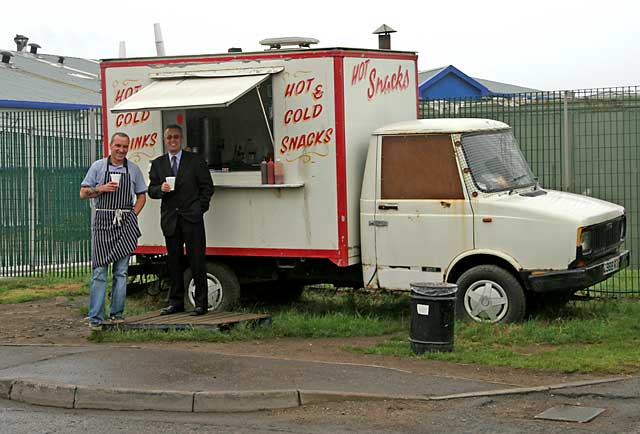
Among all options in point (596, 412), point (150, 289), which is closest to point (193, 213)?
point (150, 289)

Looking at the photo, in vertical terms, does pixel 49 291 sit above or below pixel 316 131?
below

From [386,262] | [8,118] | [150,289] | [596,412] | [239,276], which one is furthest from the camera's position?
[8,118]

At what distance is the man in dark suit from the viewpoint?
12.4m

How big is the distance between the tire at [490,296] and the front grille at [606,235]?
0.93 m

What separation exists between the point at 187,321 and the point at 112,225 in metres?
1.32

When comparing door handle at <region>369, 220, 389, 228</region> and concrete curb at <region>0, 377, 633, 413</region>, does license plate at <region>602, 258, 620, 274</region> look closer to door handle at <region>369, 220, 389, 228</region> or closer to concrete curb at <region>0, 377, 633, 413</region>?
door handle at <region>369, 220, 389, 228</region>

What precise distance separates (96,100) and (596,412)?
22.3m

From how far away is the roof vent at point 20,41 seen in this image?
4197 centimetres

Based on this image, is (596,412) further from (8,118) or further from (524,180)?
(8,118)

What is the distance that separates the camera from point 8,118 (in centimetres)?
1769

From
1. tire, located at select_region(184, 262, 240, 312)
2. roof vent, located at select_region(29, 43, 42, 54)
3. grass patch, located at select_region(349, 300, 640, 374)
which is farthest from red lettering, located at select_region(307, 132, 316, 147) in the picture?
roof vent, located at select_region(29, 43, 42, 54)

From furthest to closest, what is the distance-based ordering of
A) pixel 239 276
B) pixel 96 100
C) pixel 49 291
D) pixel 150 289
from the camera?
1. pixel 96 100
2. pixel 49 291
3. pixel 150 289
4. pixel 239 276

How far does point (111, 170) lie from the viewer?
1220 cm

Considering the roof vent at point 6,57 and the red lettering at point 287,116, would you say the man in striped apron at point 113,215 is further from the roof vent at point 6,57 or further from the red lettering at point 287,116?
the roof vent at point 6,57
